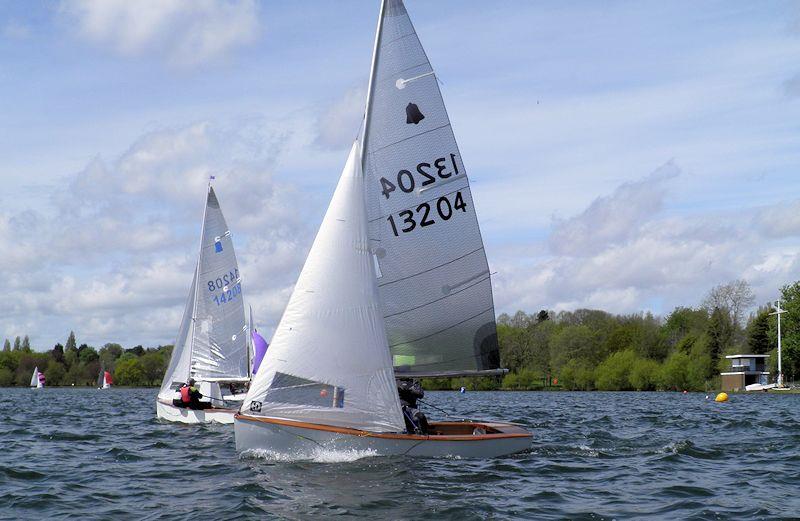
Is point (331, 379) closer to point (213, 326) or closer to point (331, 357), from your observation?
point (331, 357)

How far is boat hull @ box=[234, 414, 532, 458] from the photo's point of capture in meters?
Result: 15.9

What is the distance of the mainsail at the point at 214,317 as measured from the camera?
1251 inches

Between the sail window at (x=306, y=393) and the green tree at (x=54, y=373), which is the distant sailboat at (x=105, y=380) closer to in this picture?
the green tree at (x=54, y=373)

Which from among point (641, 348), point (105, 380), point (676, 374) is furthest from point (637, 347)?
point (105, 380)

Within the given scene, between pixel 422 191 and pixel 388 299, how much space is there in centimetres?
234

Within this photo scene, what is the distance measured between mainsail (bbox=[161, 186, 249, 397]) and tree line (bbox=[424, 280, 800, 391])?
195 ft

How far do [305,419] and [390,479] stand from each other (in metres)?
2.47

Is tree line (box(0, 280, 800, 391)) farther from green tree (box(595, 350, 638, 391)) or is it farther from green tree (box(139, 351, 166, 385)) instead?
green tree (box(139, 351, 166, 385))

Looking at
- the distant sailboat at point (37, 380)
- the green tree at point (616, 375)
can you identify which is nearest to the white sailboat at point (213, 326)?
the green tree at point (616, 375)

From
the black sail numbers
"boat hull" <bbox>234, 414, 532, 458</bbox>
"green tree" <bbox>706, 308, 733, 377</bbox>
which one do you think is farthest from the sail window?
"green tree" <bbox>706, 308, 733, 377</bbox>

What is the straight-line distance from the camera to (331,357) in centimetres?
1622

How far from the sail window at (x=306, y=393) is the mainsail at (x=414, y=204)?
7.34ft

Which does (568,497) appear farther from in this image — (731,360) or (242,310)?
(731,360)

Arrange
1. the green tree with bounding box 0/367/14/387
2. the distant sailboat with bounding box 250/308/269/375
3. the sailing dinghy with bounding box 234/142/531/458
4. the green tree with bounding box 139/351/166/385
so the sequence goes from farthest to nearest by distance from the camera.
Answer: the green tree with bounding box 0/367/14/387
the green tree with bounding box 139/351/166/385
the distant sailboat with bounding box 250/308/269/375
the sailing dinghy with bounding box 234/142/531/458
